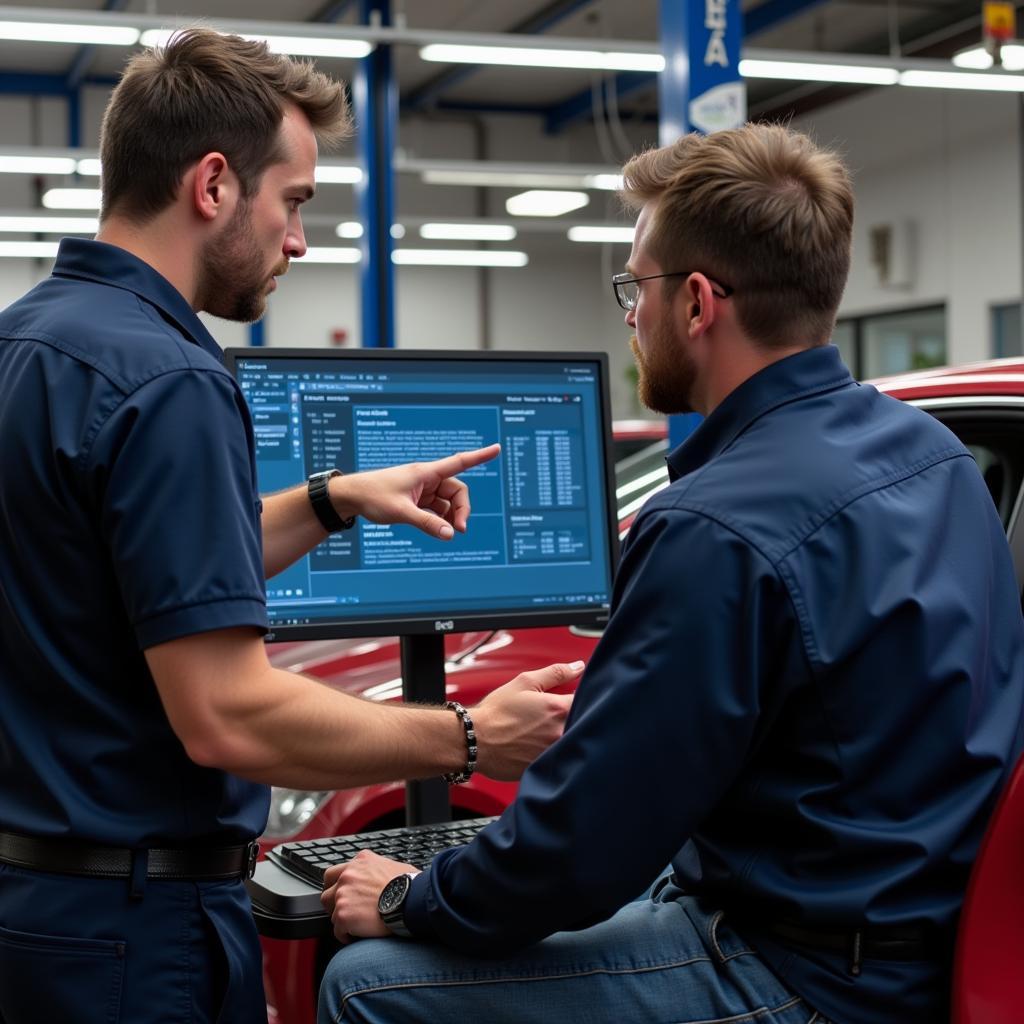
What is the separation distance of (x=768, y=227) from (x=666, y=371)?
8.6 inches

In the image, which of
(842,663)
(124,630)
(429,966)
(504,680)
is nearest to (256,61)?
(124,630)

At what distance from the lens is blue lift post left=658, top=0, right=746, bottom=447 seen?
16.0ft

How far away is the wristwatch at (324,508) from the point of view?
2.08 metres

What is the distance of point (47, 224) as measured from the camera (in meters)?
13.1

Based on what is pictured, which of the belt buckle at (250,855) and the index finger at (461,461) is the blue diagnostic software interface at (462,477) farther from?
the belt buckle at (250,855)

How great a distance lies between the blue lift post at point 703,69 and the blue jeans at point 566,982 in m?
3.32

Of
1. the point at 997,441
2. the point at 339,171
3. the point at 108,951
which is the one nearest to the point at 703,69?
the point at 997,441

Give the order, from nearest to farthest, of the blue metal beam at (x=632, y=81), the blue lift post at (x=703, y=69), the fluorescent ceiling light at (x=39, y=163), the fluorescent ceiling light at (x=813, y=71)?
the blue lift post at (x=703, y=69), the fluorescent ceiling light at (x=813, y=71), the fluorescent ceiling light at (x=39, y=163), the blue metal beam at (x=632, y=81)

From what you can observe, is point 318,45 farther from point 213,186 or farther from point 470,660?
point 213,186

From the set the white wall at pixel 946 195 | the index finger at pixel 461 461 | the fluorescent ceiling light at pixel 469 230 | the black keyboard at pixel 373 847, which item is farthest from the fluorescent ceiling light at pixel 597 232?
the black keyboard at pixel 373 847

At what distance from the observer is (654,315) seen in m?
1.79

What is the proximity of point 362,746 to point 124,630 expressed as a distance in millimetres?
287

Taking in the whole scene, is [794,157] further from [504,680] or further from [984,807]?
[504,680]

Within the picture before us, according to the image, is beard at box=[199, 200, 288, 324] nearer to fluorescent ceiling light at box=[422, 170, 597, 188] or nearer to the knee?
the knee
